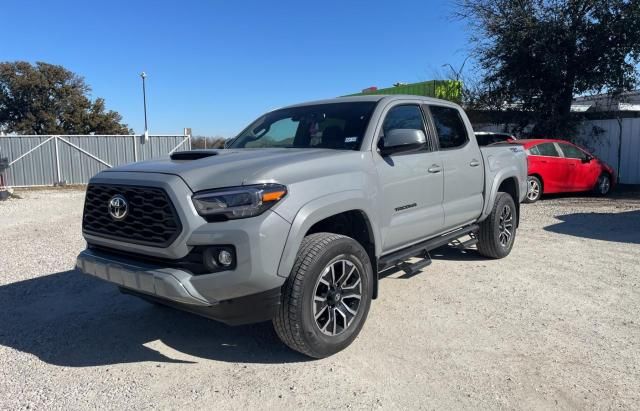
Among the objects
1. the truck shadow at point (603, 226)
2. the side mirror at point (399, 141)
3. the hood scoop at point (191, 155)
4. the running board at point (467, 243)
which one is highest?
the side mirror at point (399, 141)

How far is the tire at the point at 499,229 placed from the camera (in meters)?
5.98

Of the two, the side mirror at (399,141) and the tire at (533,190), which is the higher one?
the side mirror at (399,141)

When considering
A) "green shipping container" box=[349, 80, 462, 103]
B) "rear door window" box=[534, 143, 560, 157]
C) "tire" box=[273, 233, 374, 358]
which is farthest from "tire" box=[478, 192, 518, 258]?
"green shipping container" box=[349, 80, 462, 103]

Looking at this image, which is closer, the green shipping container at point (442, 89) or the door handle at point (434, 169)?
the door handle at point (434, 169)

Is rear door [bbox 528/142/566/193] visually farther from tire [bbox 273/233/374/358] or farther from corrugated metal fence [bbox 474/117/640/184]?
tire [bbox 273/233/374/358]

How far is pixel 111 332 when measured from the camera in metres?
4.13

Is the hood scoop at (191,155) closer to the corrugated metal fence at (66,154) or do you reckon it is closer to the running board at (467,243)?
the running board at (467,243)

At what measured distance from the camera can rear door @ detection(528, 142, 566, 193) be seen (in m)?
11.6

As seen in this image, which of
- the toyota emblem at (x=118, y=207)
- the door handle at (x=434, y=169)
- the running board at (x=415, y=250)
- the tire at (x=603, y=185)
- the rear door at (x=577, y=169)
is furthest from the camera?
the tire at (x=603, y=185)

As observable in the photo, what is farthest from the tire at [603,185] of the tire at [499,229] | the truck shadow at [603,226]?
the tire at [499,229]

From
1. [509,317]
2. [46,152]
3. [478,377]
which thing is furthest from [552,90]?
[46,152]

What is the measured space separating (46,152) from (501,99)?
59.0 ft

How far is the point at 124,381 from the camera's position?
3279 mm

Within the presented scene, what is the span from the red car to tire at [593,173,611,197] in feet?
0.17
